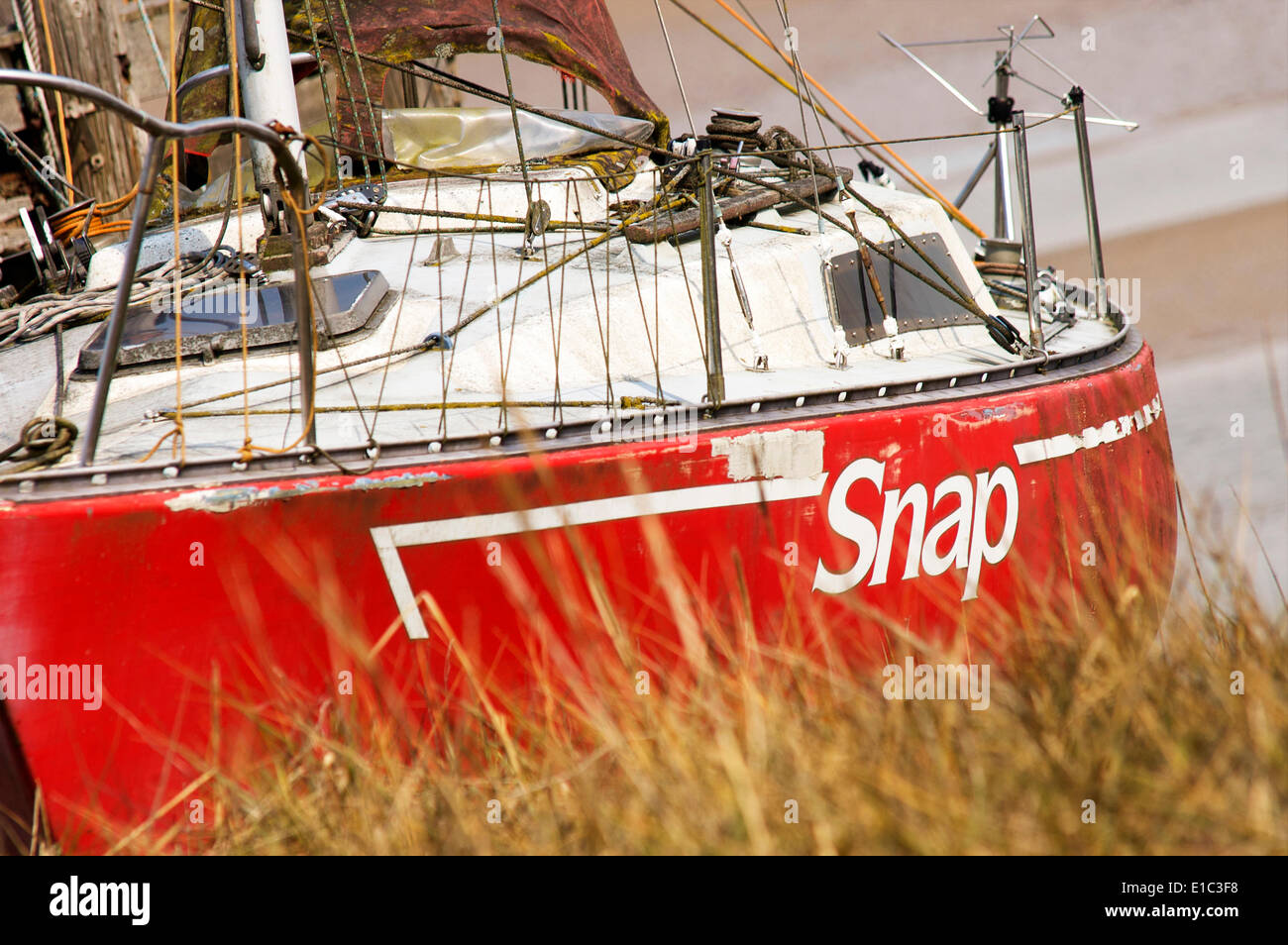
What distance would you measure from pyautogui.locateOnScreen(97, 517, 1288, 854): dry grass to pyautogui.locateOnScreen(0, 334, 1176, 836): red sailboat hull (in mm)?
197

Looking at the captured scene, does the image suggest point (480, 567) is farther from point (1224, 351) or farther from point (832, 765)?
point (1224, 351)

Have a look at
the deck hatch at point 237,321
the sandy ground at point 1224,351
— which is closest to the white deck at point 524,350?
the deck hatch at point 237,321

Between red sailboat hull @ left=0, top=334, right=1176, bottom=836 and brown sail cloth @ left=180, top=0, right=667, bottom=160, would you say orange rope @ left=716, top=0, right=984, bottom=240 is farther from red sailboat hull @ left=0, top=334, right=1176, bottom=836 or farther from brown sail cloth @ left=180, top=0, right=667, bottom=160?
red sailboat hull @ left=0, top=334, right=1176, bottom=836

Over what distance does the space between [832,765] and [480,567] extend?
139 centimetres

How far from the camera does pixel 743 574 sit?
148 inches

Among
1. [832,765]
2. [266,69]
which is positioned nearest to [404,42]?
[266,69]

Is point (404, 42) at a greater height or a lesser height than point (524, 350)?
greater

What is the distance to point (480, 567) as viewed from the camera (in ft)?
11.5

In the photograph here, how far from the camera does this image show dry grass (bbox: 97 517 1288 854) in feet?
7.64

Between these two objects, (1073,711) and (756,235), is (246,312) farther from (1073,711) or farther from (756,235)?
(1073,711)

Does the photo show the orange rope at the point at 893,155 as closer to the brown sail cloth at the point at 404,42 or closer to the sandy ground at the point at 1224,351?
the brown sail cloth at the point at 404,42

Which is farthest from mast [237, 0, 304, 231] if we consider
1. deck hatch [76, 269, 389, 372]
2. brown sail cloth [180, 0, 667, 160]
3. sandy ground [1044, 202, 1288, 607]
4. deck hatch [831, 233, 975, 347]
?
sandy ground [1044, 202, 1288, 607]

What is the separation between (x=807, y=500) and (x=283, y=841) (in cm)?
185

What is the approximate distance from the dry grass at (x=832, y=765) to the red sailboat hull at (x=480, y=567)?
197 mm
